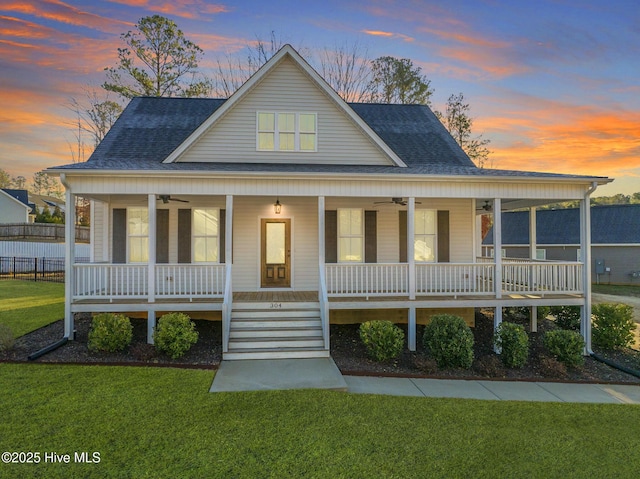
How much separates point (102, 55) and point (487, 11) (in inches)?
806

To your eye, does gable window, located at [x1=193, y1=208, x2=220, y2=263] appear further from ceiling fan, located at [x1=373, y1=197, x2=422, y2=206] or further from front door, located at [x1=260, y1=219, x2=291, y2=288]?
ceiling fan, located at [x1=373, y1=197, x2=422, y2=206]

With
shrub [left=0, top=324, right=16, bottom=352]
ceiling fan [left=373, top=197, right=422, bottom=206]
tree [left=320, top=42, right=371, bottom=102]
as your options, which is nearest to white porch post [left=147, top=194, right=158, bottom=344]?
shrub [left=0, top=324, right=16, bottom=352]

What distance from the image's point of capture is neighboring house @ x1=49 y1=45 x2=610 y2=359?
8.95 meters

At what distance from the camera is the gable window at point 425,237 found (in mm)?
11469

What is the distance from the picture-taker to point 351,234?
36.9 feet

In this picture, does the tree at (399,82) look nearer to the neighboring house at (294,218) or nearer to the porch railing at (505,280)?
the neighboring house at (294,218)

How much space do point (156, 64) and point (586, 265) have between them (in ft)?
79.6

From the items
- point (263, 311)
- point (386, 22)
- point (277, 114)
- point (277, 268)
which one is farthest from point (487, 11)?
point (263, 311)

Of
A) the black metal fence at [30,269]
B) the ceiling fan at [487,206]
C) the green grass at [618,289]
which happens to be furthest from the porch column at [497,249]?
the black metal fence at [30,269]

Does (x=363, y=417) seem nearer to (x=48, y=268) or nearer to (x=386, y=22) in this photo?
(x=386, y=22)

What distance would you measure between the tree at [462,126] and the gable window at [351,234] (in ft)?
64.0

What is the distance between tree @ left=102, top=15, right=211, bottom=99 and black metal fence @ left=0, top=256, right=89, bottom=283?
38.0 feet

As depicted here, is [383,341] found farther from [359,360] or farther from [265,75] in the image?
[265,75]

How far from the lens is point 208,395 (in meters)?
5.95
